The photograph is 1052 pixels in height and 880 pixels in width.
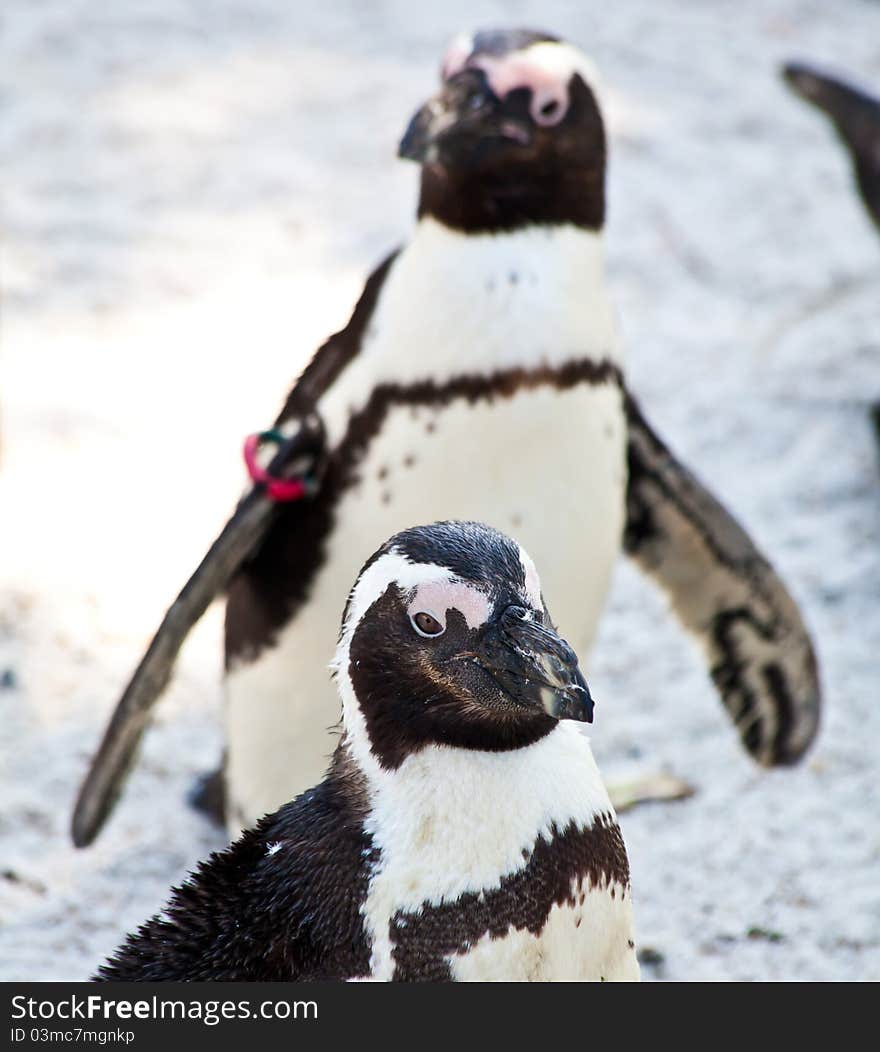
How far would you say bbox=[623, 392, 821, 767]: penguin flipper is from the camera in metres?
2.46

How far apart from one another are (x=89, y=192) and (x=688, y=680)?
2.59 m

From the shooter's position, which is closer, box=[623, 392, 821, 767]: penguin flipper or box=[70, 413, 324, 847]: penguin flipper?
box=[70, 413, 324, 847]: penguin flipper

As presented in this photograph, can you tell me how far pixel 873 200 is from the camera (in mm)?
3705

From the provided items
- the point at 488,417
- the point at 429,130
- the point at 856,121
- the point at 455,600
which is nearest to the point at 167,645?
the point at 488,417

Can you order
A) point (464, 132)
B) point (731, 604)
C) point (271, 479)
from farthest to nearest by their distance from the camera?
point (731, 604) < point (271, 479) < point (464, 132)

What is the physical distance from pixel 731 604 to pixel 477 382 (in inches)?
26.4

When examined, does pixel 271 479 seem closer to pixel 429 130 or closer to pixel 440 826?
pixel 429 130

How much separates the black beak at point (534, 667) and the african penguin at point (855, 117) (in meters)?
2.57

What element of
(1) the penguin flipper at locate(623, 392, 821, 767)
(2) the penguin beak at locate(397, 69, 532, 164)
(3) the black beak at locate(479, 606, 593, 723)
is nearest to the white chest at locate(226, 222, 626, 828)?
(2) the penguin beak at locate(397, 69, 532, 164)

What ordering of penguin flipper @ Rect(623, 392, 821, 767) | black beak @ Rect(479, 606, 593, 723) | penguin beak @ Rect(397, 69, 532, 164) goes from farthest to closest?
penguin flipper @ Rect(623, 392, 821, 767) → penguin beak @ Rect(397, 69, 532, 164) → black beak @ Rect(479, 606, 593, 723)

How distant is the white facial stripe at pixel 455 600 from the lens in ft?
4.63

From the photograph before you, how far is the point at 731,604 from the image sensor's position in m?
2.51

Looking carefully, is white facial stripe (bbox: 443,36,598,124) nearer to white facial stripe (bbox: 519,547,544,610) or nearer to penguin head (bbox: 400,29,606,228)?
penguin head (bbox: 400,29,606,228)

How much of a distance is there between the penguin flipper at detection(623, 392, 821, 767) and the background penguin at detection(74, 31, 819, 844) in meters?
0.23
